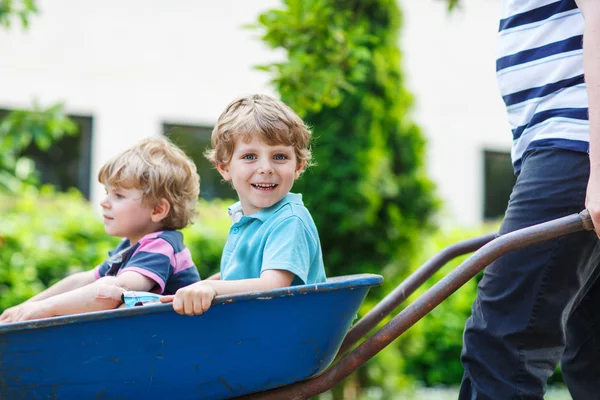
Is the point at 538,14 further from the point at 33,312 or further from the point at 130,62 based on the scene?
the point at 130,62

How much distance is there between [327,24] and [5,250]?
2.63 metres

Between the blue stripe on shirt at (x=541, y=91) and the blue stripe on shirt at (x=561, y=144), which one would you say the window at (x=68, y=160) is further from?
the blue stripe on shirt at (x=561, y=144)

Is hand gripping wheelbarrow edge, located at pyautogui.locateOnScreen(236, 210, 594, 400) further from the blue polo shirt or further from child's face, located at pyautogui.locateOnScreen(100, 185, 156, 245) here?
child's face, located at pyautogui.locateOnScreen(100, 185, 156, 245)

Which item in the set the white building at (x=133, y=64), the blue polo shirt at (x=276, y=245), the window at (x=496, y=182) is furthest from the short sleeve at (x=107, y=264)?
the window at (x=496, y=182)

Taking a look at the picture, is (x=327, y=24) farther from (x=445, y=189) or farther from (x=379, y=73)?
(x=445, y=189)

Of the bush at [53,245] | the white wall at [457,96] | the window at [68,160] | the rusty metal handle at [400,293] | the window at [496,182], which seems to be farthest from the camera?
the window at [496,182]

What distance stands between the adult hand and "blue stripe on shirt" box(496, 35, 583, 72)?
379mm

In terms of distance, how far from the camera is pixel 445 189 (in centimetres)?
902

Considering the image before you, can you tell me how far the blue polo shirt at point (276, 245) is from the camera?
181 centimetres

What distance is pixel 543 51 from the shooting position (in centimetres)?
184

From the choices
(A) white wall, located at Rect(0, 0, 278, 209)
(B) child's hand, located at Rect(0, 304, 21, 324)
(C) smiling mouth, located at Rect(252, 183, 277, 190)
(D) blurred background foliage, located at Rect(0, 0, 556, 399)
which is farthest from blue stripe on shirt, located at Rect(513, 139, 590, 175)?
(A) white wall, located at Rect(0, 0, 278, 209)

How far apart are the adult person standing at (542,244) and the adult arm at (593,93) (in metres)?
0.06

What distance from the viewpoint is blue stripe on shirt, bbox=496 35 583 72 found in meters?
1.80

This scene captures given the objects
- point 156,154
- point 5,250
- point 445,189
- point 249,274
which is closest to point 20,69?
point 5,250
